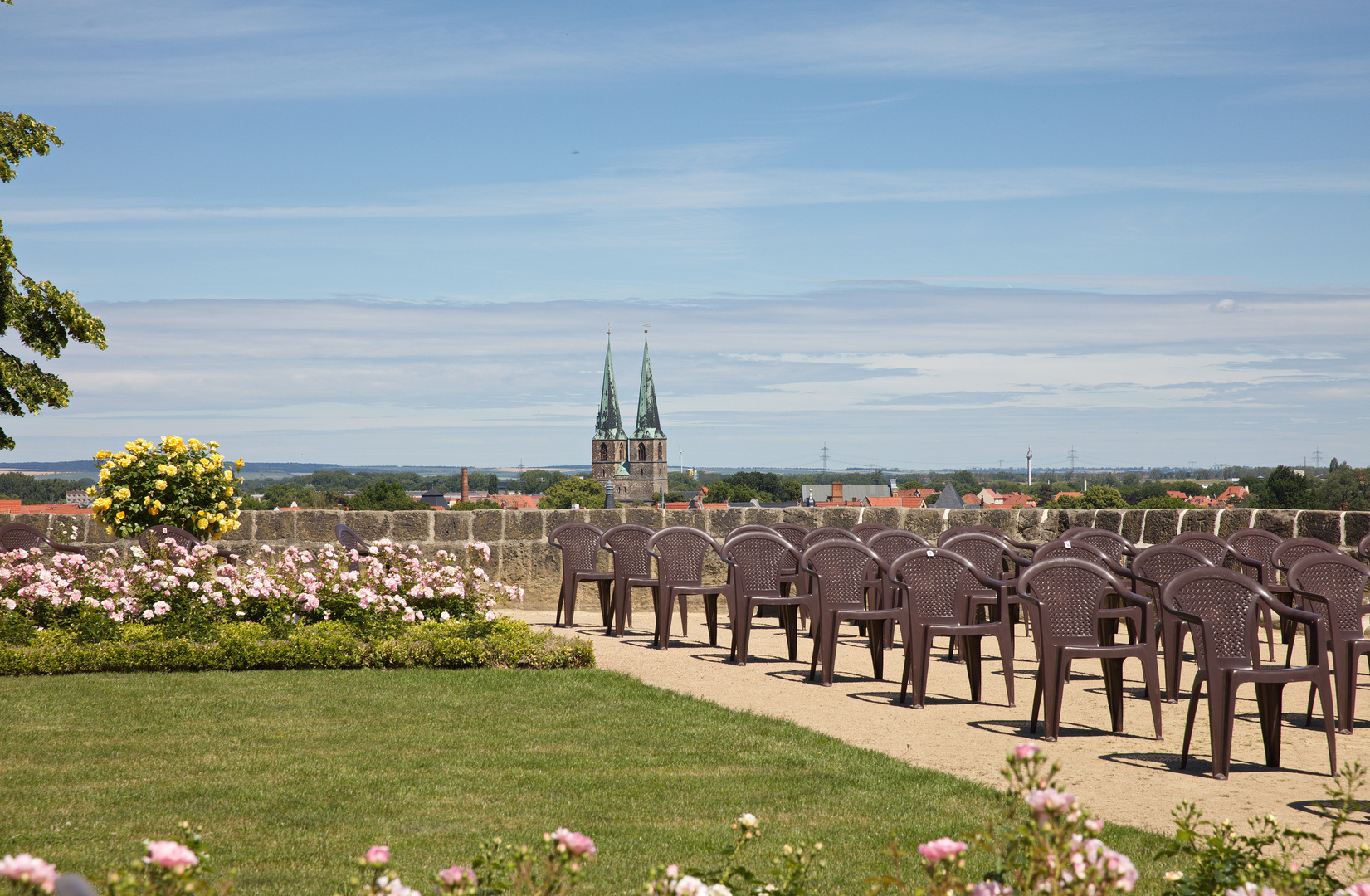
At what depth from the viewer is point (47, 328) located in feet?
38.1

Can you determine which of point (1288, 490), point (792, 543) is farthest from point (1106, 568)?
point (1288, 490)

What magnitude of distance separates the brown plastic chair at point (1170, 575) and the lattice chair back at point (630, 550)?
3.72m

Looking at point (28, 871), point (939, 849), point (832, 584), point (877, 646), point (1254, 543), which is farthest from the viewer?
point (1254, 543)

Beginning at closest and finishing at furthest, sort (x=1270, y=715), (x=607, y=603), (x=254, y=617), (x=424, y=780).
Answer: (x=424, y=780) < (x=1270, y=715) < (x=254, y=617) < (x=607, y=603)

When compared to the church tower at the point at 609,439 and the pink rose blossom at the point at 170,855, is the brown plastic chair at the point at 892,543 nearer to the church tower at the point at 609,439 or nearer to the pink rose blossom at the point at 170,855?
the pink rose blossom at the point at 170,855

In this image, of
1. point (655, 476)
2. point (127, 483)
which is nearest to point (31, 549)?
point (127, 483)

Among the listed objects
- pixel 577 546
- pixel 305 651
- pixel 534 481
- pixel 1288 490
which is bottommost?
pixel 305 651

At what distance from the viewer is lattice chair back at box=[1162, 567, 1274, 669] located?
5.11 metres

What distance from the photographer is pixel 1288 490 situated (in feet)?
87.6

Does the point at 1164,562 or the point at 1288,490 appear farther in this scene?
the point at 1288,490

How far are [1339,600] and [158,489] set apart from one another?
9.02m

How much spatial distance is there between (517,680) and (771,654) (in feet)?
7.82

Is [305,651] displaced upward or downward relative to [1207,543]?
downward

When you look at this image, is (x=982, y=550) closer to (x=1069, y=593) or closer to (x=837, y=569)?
(x=837, y=569)
